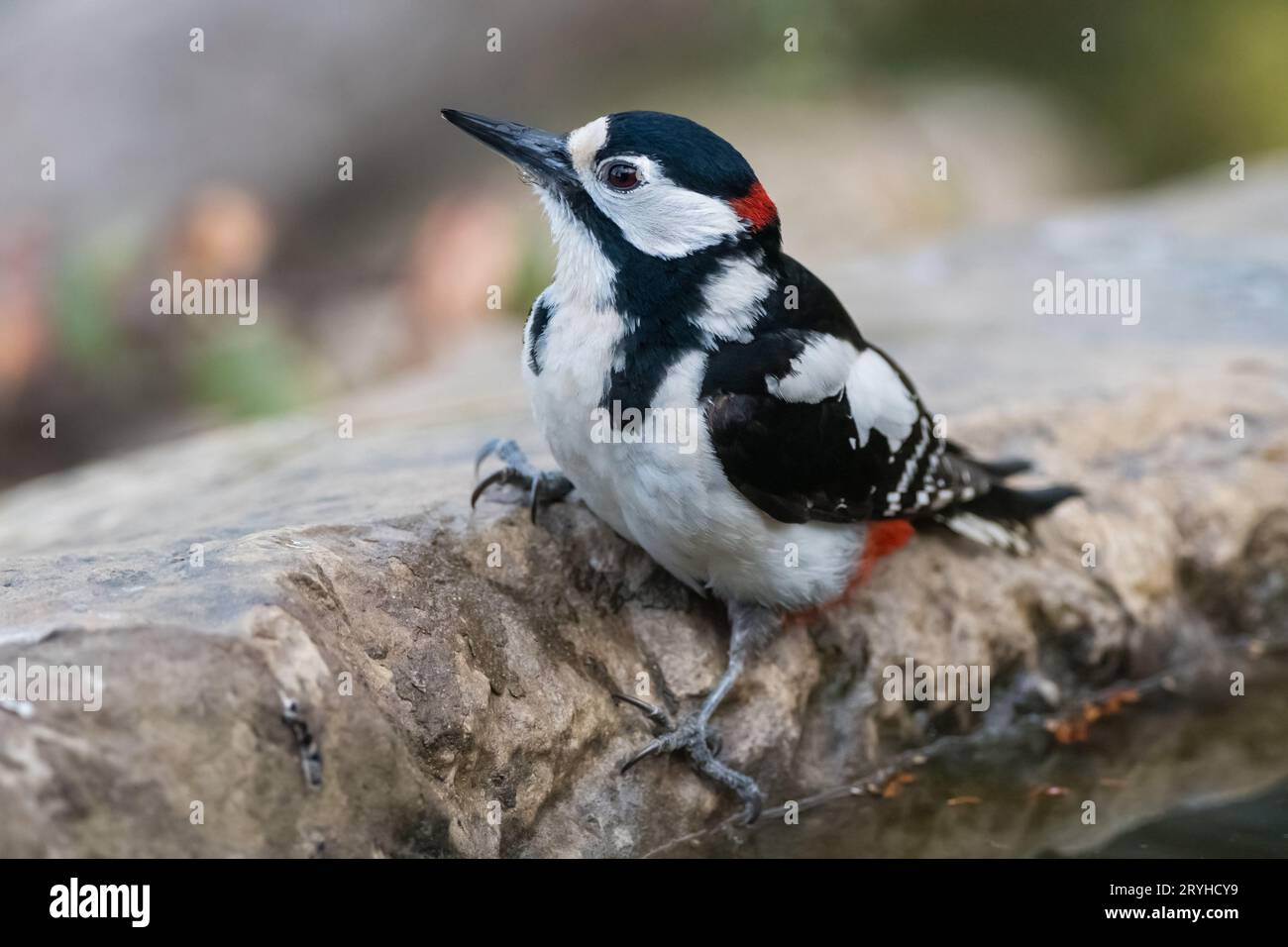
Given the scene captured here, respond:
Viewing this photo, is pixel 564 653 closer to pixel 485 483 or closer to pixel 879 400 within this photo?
pixel 485 483

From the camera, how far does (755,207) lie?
328cm

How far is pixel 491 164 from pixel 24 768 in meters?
8.20

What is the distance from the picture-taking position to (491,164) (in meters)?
9.91

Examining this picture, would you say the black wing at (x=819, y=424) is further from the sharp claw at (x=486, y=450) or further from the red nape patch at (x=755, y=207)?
the sharp claw at (x=486, y=450)

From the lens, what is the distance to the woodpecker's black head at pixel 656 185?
3223 mm

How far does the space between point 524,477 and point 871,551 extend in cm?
92

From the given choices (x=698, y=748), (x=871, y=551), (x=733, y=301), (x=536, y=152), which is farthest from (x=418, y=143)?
(x=698, y=748)

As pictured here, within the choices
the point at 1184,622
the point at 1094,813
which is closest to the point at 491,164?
the point at 1184,622

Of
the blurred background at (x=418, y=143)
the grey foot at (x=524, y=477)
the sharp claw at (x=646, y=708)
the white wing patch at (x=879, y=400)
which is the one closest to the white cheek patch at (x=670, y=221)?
the white wing patch at (x=879, y=400)

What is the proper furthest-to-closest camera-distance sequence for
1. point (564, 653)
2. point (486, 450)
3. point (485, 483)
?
point (486, 450) < point (485, 483) < point (564, 653)

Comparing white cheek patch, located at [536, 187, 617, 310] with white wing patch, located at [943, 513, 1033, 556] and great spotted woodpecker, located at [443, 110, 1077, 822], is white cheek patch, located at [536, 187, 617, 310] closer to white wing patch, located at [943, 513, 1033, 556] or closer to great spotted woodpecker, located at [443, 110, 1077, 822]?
great spotted woodpecker, located at [443, 110, 1077, 822]

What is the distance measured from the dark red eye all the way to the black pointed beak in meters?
0.10

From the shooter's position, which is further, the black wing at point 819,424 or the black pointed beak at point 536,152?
the black pointed beak at point 536,152

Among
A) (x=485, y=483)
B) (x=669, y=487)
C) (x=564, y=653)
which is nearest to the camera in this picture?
(x=669, y=487)
